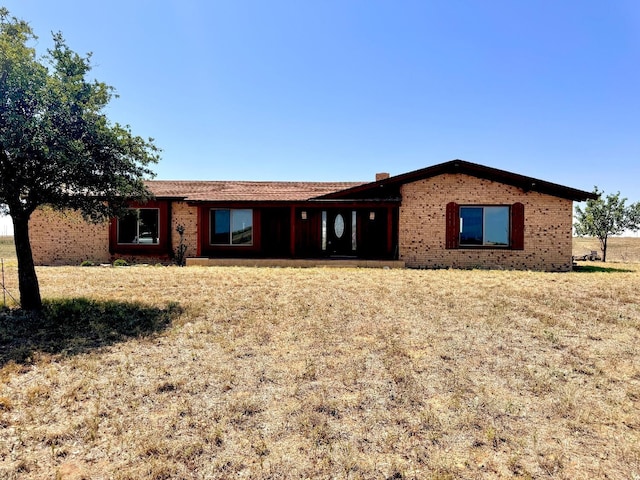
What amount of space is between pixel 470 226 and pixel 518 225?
165 cm

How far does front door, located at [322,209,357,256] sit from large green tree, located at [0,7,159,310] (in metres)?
9.23

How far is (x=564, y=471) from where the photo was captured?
319cm

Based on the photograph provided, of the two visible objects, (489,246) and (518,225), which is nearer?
(518,225)

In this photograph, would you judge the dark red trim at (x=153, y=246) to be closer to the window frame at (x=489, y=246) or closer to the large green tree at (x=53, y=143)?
the large green tree at (x=53, y=143)

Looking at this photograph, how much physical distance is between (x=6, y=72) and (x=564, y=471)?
9.03 m

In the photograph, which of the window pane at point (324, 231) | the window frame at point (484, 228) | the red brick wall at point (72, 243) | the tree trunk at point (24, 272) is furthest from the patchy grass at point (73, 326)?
the window frame at point (484, 228)

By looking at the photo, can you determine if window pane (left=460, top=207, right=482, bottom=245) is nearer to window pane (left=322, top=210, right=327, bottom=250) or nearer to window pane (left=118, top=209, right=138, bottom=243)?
window pane (left=322, top=210, right=327, bottom=250)

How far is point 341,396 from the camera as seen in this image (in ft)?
14.5

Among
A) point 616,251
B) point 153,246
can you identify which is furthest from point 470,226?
point 616,251

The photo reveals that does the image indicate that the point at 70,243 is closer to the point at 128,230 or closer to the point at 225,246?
the point at 128,230

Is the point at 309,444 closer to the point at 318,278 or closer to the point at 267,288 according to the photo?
the point at 267,288

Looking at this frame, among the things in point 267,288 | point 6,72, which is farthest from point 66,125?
point 267,288

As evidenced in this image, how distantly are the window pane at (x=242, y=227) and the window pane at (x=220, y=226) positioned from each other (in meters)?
0.22

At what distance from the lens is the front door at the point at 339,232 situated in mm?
16484
